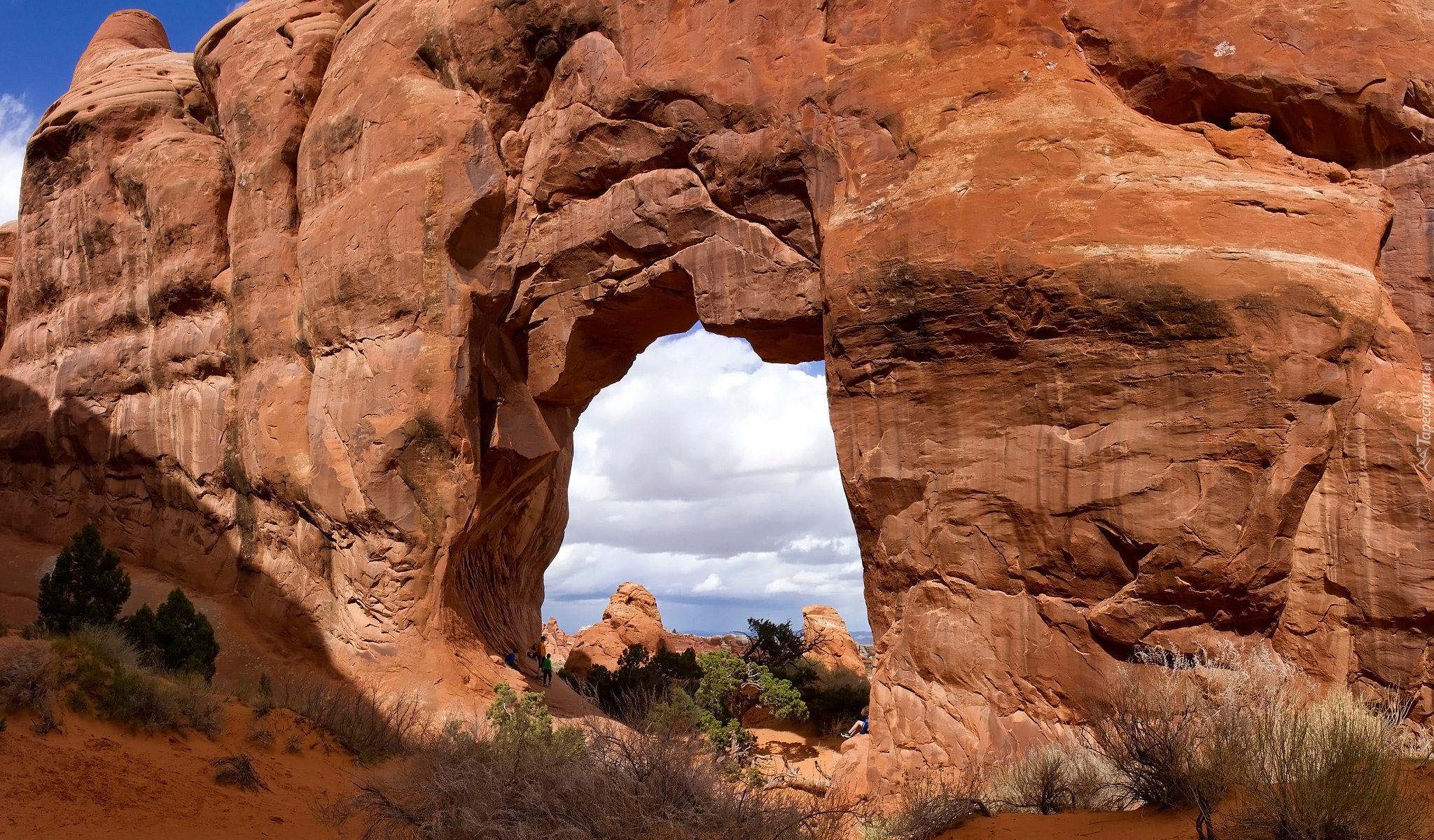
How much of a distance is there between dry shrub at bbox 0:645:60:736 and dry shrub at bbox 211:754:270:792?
1.51 meters

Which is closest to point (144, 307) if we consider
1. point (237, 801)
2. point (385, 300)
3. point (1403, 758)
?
point (385, 300)

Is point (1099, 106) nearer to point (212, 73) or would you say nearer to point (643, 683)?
point (643, 683)

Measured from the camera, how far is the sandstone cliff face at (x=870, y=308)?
9.46 m

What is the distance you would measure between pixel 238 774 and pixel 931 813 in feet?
21.3

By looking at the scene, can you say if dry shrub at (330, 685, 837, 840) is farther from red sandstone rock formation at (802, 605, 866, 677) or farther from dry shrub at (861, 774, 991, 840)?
red sandstone rock formation at (802, 605, 866, 677)

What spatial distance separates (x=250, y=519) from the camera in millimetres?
17359

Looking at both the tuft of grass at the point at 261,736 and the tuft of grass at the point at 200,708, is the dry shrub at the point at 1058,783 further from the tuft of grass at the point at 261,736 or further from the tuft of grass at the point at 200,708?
the tuft of grass at the point at 200,708

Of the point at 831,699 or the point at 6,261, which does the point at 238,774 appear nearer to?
the point at 831,699

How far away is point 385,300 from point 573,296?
107 inches

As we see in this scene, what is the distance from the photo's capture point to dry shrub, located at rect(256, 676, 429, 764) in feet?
40.1

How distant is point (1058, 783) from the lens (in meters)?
8.81

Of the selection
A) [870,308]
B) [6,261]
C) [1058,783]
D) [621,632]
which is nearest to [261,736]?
[870,308]

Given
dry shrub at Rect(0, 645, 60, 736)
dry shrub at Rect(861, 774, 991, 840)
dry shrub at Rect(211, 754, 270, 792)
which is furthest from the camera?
dry shrub at Rect(211, 754, 270, 792)

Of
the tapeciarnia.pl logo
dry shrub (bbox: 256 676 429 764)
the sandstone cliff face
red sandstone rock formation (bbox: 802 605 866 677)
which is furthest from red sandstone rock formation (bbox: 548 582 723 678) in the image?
the tapeciarnia.pl logo
